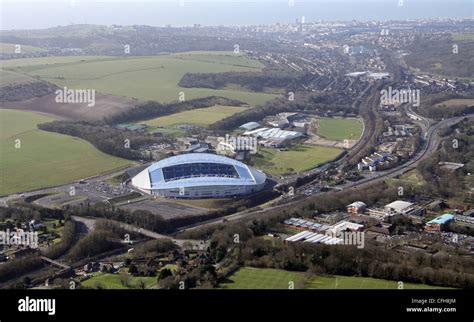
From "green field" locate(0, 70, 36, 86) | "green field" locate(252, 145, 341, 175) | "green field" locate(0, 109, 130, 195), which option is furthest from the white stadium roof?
"green field" locate(0, 70, 36, 86)

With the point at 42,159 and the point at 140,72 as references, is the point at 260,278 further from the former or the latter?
the point at 140,72

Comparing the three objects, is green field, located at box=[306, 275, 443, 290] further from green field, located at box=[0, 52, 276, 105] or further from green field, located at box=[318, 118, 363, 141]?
green field, located at box=[0, 52, 276, 105]

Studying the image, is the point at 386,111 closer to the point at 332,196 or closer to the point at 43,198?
the point at 332,196

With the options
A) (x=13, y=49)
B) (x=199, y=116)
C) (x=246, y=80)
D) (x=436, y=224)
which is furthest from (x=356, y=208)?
(x=13, y=49)

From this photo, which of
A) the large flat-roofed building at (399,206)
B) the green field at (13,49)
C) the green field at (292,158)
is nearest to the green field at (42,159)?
the green field at (292,158)

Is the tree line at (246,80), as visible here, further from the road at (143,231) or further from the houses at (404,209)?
the road at (143,231)

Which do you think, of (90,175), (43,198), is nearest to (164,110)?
(90,175)
